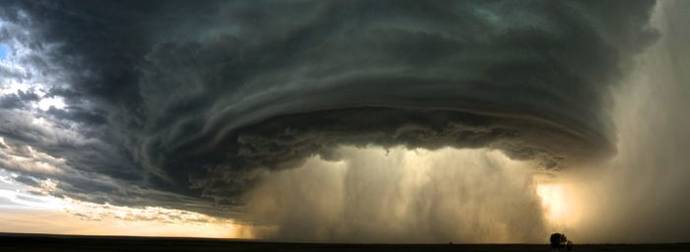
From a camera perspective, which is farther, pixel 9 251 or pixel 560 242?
pixel 560 242

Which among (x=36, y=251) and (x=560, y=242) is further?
(x=560, y=242)

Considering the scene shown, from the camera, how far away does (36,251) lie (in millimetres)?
70375

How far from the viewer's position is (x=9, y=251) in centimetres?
6906

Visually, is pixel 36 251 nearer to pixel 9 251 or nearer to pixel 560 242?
pixel 9 251

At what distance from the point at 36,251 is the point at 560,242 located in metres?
75.5

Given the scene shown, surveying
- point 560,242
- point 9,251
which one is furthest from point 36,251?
point 560,242

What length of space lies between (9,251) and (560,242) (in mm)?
78487

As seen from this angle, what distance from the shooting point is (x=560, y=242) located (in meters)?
81.1

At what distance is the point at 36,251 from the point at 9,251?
310 centimetres
